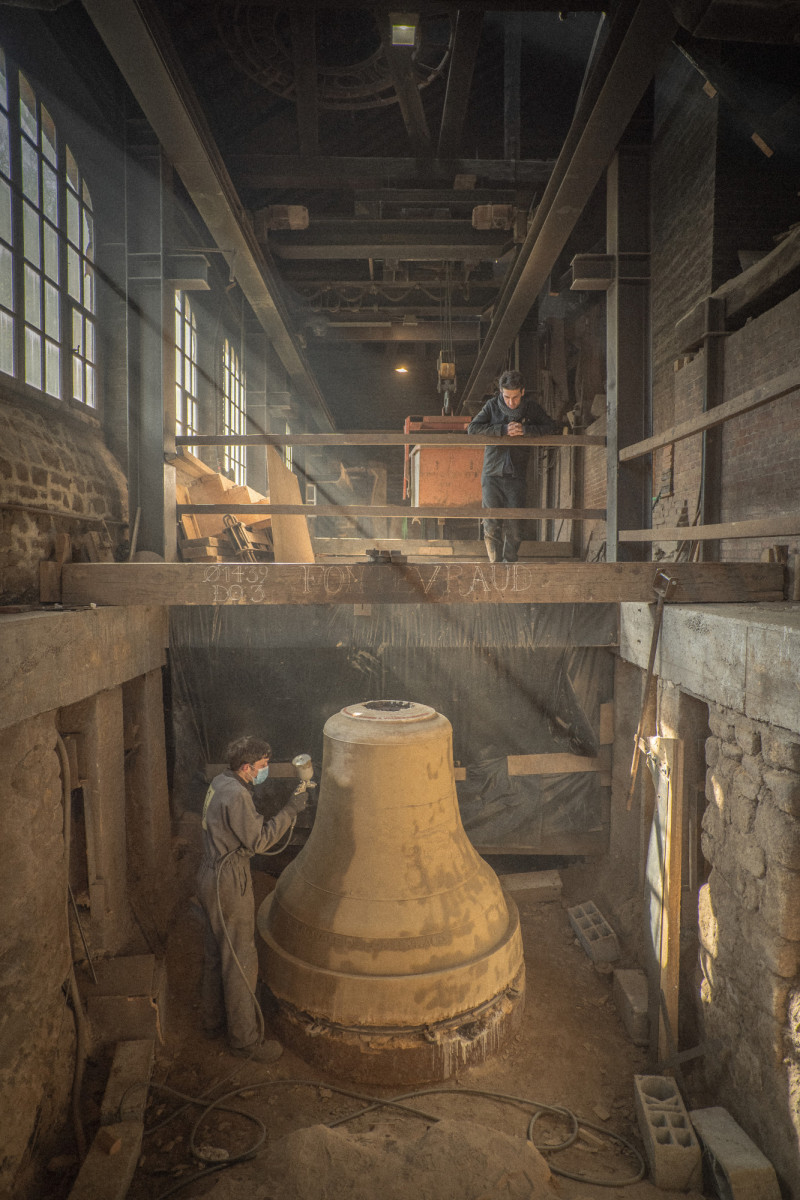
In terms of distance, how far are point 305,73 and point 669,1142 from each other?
812 centimetres

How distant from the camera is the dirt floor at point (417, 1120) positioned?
3225 millimetres

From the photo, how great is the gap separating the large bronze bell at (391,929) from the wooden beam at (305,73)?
5.42 m

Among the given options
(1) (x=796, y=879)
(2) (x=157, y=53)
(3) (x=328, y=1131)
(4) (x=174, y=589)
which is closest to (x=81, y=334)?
(2) (x=157, y=53)

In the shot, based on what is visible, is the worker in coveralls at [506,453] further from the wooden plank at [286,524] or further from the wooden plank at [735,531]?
the wooden plank at [286,524]

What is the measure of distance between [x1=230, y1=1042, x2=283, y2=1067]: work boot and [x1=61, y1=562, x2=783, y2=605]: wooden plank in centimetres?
295

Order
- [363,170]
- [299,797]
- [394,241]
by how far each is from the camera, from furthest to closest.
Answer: [394,241] → [363,170] → [299,797]

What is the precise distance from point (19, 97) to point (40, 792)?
199 inches

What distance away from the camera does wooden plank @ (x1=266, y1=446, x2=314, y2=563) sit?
6.37m

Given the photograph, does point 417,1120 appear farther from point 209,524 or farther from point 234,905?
point 209,524

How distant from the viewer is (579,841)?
6316mm

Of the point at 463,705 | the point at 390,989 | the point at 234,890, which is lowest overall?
the point at 390,989

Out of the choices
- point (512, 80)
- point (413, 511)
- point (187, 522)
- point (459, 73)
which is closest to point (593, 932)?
point (413, 511)

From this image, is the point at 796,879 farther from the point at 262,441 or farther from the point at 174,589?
the point at 262,441

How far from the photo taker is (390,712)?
4586 mm
